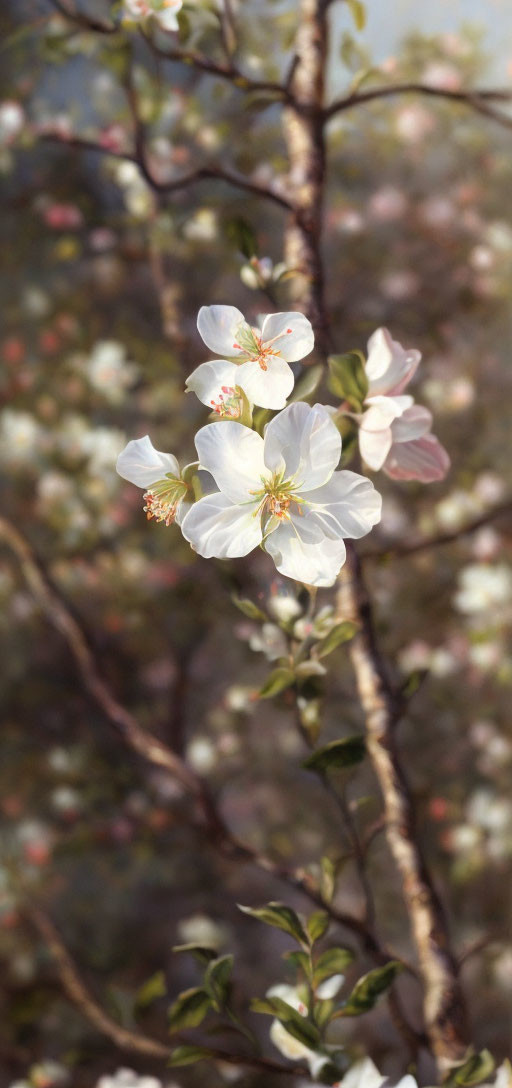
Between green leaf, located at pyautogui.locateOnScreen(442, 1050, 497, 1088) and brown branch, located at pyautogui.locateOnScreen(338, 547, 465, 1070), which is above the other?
brown branch, located at pyautogui.locateOnScreen(338, 547, 465, 1070)

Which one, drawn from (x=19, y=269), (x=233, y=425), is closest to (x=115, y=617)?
(x=19, y=269)

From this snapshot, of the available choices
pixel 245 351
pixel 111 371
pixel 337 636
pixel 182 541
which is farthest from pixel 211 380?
pixel 111 371

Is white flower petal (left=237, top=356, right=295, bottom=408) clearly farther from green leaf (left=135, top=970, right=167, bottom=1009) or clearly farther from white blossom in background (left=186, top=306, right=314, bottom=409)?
green leaf (left=135, top=970, right=167, bottom=1009)

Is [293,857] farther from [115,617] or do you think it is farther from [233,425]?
[233,425]

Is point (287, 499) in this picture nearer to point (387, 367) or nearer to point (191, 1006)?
point (387, 367)

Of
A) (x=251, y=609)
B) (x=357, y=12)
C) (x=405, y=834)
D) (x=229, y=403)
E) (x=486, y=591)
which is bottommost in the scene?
(x=486, y=591)

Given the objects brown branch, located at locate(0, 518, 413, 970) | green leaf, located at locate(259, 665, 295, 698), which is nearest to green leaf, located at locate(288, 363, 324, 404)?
green leaf, located at locate(259, 665, 295, 698)

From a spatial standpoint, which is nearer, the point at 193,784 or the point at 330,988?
the point at 330,988
